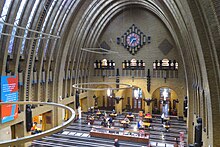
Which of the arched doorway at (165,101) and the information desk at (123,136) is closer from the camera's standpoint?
the information desk at (123,136)

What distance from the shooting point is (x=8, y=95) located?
→ 562 inches

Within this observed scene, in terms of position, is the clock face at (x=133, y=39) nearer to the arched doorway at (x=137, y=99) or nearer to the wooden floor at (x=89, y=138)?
the arched doorway at (x=137, y=99)

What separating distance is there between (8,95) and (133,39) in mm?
16404

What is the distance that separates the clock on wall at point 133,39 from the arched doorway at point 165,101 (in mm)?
6670

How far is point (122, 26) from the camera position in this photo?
1054 inches

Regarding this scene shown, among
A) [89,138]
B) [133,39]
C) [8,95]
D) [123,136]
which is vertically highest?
[133,39]

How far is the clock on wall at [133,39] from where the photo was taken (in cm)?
2608

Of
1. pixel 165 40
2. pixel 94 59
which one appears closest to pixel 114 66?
pixel 94 59

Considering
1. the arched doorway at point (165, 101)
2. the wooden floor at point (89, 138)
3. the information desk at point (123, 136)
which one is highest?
the arched doorway at point (165, 101)

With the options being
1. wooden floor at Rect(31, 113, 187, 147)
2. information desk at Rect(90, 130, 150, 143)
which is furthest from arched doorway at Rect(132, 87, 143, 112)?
information desk at Rect(90, 130, 150, 143)

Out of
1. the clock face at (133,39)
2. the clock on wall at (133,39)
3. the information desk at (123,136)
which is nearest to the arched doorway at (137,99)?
the clock on wall at (133,39)

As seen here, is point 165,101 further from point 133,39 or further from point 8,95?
point 8,95

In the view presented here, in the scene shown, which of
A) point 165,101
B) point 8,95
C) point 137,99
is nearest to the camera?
point 8,95

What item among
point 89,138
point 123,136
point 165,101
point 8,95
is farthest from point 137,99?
point 8,95
